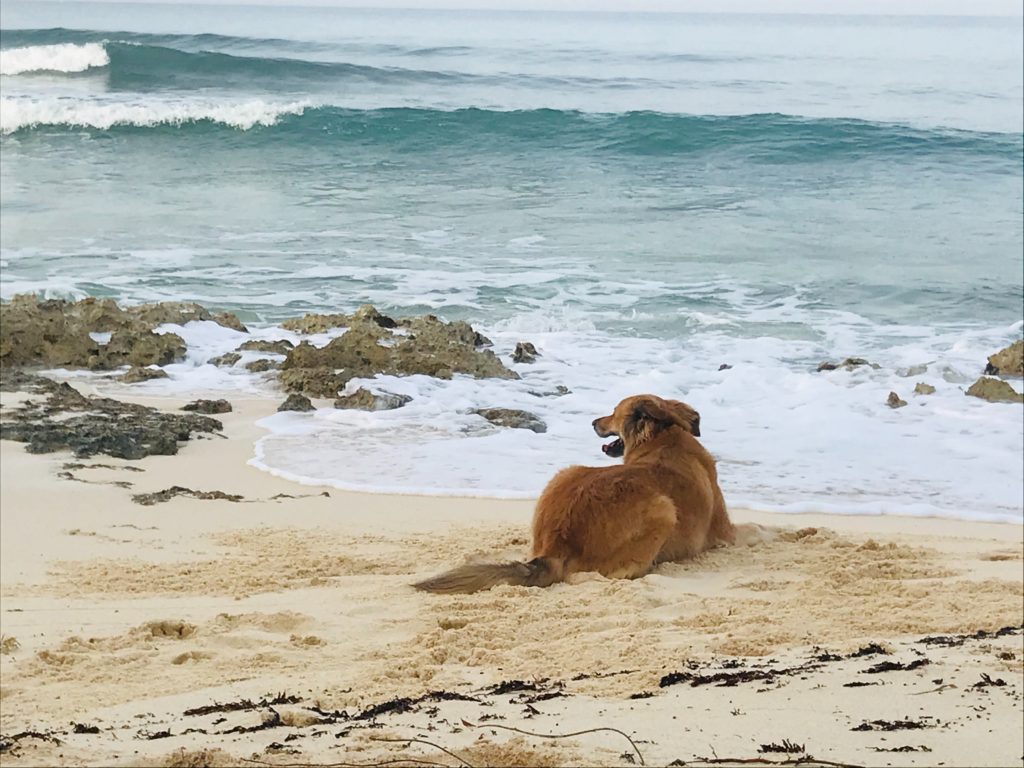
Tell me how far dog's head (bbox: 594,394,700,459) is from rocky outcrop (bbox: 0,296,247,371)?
5715 mm

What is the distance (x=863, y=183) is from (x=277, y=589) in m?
21.7

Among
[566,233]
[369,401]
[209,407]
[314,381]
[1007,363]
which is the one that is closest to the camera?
[209,407]

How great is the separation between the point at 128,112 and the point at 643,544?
27828 mm

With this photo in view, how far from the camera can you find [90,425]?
757 centimetres

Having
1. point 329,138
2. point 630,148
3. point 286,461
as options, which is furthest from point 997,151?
point 286,461

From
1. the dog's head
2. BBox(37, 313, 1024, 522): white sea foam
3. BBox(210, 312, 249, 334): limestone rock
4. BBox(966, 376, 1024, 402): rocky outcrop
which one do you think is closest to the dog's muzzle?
the dog's head

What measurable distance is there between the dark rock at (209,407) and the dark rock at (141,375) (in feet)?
3.54

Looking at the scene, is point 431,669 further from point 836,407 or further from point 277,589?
point 836,407

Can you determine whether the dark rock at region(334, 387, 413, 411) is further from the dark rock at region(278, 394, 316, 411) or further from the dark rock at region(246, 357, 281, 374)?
the dark rock at region(246, 357, 281, 374)

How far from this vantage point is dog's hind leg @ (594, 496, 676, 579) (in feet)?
16.6

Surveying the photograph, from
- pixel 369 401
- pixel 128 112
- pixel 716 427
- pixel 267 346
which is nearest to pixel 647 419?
pixel 716 427

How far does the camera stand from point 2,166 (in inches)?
964

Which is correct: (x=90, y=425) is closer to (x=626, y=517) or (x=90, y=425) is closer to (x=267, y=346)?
(x=267, y=346)

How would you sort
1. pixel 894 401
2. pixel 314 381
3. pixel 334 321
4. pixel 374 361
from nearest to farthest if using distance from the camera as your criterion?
1. pixel 314 381
2. pixel 894 401
3. pixel 374 361
4. pixel 334 321
